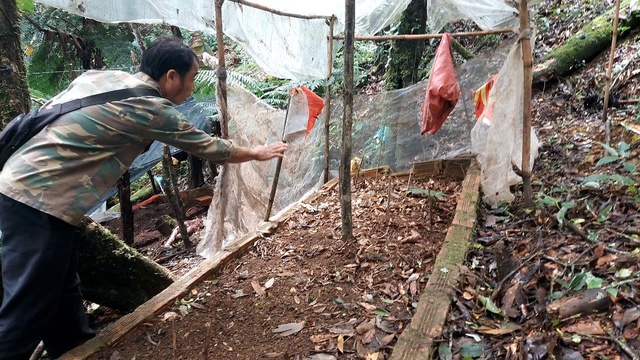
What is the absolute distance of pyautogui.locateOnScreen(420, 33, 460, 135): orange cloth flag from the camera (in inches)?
131

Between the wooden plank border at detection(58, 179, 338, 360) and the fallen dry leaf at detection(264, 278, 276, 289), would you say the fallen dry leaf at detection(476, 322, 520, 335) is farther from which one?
the wooden plank border at detection(58, 179, 338, 360)

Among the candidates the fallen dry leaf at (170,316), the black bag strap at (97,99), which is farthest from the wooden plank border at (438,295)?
the black bag strap at (97,99)

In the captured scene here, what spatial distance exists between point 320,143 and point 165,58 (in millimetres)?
2986

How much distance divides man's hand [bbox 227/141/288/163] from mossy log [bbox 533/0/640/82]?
5027 mm

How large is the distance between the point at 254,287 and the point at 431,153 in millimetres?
2691

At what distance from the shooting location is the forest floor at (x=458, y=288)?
1.66 metres

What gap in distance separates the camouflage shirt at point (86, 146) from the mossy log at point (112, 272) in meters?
0.91

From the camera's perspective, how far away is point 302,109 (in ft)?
12.8

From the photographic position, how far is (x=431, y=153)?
4484mm

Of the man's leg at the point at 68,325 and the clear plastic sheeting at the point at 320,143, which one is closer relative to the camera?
the man's leg at the point at 68,325

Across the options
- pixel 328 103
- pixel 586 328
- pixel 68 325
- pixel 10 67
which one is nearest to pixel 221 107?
pixel 328 103

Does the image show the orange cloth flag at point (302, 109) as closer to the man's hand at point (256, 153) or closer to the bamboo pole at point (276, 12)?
the bamboo pole at point (276, 12)

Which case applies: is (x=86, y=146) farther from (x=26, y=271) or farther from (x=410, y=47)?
(x=410, y=47)

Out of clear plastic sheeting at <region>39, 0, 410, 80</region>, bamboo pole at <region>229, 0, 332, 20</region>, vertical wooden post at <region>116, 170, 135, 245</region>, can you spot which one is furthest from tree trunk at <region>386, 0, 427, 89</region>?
vertical wooden post at <region>116, 170, 135, 245</region>
